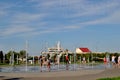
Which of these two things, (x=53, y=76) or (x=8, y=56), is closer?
(x=53, y=76)

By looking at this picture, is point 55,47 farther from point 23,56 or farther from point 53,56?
point 53,56

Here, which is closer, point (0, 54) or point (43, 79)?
point (43, 79)

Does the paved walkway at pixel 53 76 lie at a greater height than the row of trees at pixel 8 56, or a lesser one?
lesser

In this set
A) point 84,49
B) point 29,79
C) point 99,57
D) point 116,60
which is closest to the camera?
point 29,79

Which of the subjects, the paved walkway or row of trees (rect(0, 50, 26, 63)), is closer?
the paved walkway

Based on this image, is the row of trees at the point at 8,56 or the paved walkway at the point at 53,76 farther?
the row of trees at the point at 8,56

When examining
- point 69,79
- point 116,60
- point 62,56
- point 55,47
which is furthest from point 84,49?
point 69,79

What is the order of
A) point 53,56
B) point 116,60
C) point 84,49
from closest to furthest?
point 116,60 → point 53,56 → point 84,49

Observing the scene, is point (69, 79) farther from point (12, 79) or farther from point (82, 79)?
point (12, 79)

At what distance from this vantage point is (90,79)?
22547mm

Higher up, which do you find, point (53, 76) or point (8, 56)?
point (8, 56)

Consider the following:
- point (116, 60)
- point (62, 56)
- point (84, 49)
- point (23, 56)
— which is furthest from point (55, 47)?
point (84, 49)

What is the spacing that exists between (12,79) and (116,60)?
96.4 feet

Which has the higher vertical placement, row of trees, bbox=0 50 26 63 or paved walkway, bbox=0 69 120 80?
row of trees, bbox=0 50 26 63
